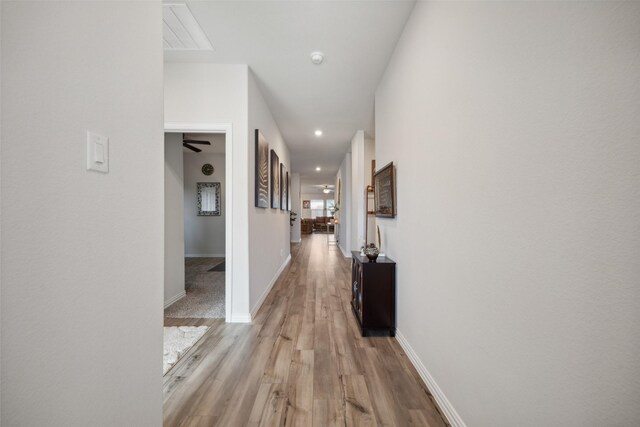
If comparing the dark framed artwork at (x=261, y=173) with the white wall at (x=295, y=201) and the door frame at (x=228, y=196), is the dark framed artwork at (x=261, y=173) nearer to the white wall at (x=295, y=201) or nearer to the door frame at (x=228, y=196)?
the door frame at (x=228, y=196)

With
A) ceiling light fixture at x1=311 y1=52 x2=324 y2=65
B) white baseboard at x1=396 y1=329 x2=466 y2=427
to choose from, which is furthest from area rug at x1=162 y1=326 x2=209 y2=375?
ceiling light fixture at x1=311 y1=52 x2=324 y2=65

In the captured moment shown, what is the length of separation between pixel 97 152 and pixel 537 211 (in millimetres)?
1380

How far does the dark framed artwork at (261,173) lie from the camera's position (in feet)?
9.73

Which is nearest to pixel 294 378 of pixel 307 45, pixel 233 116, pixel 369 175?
A: pixel 233 116

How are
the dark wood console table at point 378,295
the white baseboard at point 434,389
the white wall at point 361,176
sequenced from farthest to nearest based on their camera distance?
1. the white wall at point 361,176
2. the dark wood console table at point 378,295
3. the white baseboard at point 434,389

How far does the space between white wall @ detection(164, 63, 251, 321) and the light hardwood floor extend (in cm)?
43

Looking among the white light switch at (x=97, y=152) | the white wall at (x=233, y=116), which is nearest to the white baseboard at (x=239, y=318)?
the white wall at (x=233, y=116)

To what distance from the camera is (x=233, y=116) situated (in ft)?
8.69

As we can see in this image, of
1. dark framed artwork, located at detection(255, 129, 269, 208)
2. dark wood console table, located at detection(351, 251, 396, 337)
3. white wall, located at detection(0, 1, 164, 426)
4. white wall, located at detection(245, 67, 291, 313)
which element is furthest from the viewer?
dark framed artwork, located at detection(255, 129, 269, 208)

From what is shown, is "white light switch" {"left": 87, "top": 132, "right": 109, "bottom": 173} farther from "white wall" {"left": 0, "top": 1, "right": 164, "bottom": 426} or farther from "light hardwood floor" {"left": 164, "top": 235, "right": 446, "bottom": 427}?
"light hardwood floor" {"left": 164, "top": 235, "right": 446, "bottom": 427}

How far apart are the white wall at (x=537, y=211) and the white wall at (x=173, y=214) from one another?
117 inches

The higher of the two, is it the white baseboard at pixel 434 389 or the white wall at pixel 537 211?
the white wall at pixel 537 211

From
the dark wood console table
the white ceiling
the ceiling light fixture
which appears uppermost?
the white ceiling

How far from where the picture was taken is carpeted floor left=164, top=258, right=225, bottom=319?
112 inches
